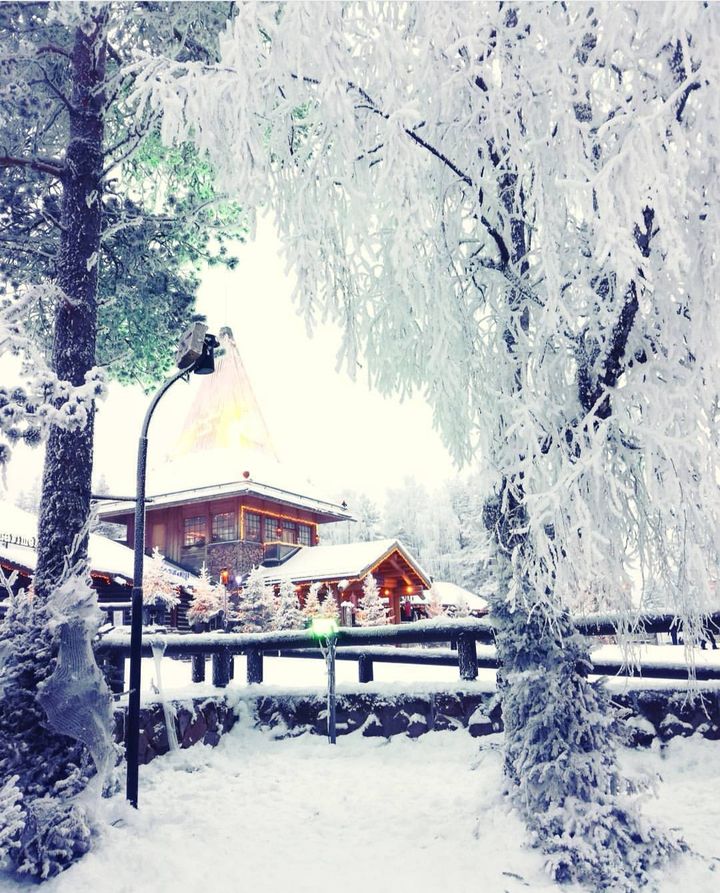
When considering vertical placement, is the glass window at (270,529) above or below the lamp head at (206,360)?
above

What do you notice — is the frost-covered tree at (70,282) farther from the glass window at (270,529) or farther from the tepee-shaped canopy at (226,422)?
the tepee-shaped canopy at (226,422)

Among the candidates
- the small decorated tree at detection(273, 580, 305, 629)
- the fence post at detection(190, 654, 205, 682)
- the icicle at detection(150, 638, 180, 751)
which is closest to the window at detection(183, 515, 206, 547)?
the small decorated tree at detection(273, 580, 305, 629)

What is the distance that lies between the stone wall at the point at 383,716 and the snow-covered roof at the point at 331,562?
14.3 metres

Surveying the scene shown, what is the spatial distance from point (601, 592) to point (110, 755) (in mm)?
3922

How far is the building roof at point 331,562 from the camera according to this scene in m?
24.2

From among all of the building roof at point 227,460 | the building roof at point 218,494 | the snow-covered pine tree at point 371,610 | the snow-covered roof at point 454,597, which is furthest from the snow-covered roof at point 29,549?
the snow-covered roof at point 454,597

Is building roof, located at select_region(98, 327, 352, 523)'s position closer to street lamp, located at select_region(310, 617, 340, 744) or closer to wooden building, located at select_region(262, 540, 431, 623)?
wooden building, located at select_region(262, 540, 431, 623)

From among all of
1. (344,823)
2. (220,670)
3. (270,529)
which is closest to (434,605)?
(270,529)

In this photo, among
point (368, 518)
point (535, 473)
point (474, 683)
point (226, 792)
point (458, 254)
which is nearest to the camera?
point (535, 473)

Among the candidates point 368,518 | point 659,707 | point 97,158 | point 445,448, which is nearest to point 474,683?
point 659,707

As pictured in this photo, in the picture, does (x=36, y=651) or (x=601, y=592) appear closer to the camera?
(x=601, y=592)

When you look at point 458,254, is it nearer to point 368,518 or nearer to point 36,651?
point 36,651

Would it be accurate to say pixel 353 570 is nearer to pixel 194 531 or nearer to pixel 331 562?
pixel 331 562

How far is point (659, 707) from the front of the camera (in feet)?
24.2
